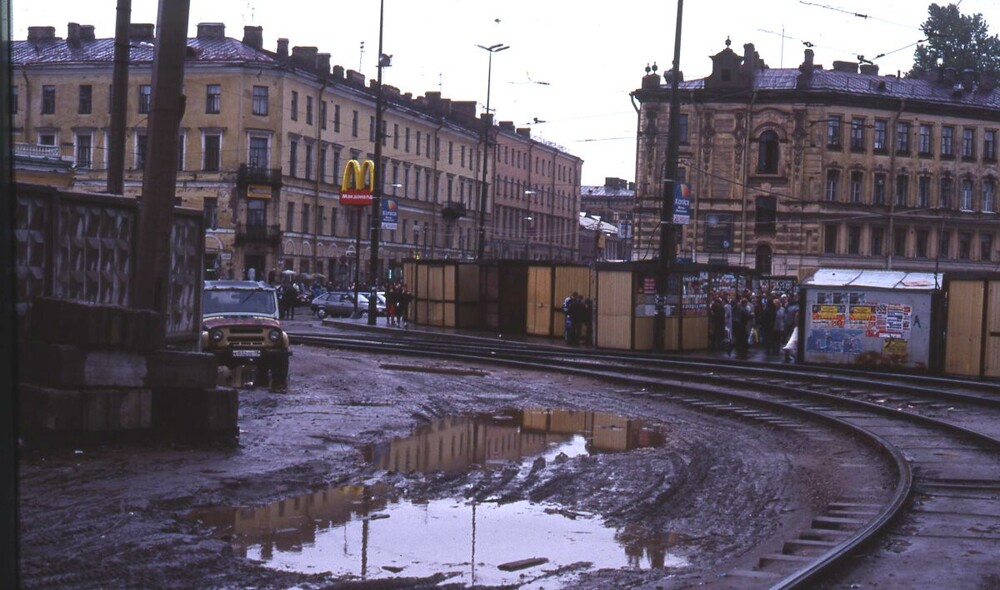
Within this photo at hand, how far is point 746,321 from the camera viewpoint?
113 ft

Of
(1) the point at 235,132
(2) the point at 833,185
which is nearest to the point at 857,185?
(2) the point at 833,185

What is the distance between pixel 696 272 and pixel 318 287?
3556cm

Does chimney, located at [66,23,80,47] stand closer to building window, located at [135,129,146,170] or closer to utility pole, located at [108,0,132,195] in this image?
building window, located at [135,129,146,170]

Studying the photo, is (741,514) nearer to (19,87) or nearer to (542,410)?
(542,410)

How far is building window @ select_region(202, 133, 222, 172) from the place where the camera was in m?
72.1

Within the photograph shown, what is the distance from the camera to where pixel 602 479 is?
42.1ft

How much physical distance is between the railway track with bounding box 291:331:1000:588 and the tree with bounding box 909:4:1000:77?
6550cm

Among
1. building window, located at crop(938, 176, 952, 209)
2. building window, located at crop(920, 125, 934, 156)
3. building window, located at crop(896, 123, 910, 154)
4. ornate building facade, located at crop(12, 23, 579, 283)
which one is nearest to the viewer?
ornate building facade, located at crop(12, 23, 579, 283)

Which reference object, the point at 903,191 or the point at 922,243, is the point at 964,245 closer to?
the point at 922,243

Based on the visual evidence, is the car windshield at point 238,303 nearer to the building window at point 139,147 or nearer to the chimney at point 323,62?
the building window at point 139,147

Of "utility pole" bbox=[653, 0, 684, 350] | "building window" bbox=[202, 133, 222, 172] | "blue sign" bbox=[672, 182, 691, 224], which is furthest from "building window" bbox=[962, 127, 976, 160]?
"utility pole" bbox=[653, 0, 684, 350]

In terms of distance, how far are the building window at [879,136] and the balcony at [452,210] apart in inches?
1319

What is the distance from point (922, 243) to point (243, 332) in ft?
204

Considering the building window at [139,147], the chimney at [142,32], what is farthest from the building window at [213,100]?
the chimney at [142,32]
